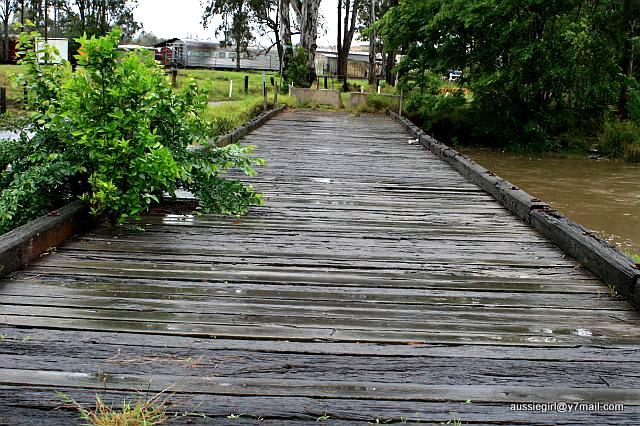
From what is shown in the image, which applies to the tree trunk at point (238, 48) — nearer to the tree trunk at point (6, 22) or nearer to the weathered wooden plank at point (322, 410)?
the tree trunk at point (6, 22)

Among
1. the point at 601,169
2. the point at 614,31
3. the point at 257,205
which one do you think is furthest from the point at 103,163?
the point at 614,31

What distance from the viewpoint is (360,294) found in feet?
12.1

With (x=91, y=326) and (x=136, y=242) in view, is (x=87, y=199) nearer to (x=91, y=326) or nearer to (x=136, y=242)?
(x=136, y=242)

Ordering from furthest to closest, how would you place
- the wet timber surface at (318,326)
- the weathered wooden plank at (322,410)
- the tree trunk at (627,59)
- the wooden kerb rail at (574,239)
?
the tree trunk at (627,59)
the wooden kerb rail at (574,239)
the wet timber surface at (318,326)
the weathered wooden plank at (322,410)

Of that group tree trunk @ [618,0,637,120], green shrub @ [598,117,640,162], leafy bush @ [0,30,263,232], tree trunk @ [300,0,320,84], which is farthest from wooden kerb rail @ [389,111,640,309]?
tree trunk @ [300,0,320,84]

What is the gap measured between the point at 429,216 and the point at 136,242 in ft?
8.40

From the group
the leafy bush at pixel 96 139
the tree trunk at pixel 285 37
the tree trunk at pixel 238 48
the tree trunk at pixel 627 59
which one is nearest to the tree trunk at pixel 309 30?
the tree trunk at pixel 285 37

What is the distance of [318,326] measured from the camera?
3.19 m

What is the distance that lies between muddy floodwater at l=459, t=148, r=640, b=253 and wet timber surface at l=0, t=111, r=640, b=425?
515 cm

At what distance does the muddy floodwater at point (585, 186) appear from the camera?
1043 cm

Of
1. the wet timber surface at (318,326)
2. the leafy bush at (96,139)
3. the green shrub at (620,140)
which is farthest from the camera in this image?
the green shrub at (620,140)

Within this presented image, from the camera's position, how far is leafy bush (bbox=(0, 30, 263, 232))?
4.72 metres

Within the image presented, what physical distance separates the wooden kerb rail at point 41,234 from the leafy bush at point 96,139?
0.45 ft

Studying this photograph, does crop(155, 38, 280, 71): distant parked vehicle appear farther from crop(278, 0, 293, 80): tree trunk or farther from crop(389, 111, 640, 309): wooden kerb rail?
crop(389, 111, 640, 309): wooden kerb rail
